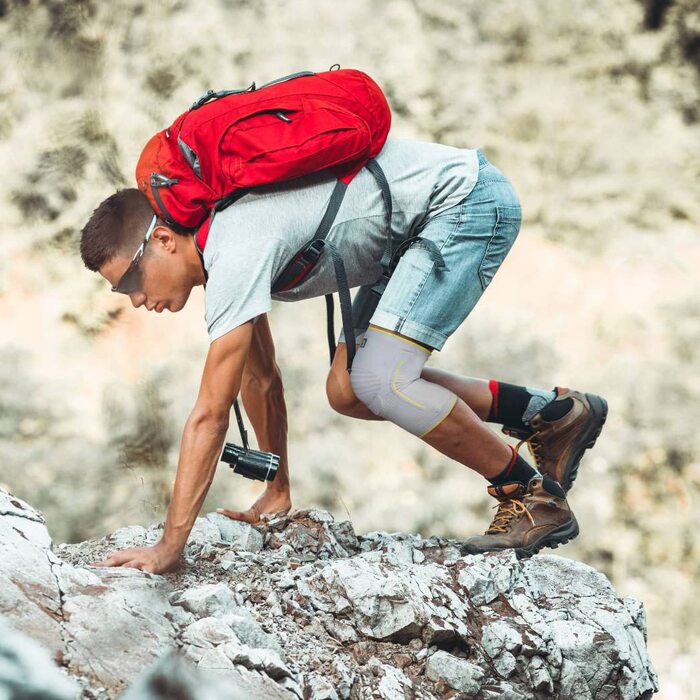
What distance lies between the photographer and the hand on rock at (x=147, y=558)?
232 cm

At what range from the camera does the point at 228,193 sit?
7.89 ft

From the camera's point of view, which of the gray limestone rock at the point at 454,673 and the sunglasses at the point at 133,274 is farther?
the sunglasses at the point at 133,274

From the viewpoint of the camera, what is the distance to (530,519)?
112 inches

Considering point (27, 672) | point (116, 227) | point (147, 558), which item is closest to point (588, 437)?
point (147, 558)

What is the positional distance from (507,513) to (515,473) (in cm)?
13

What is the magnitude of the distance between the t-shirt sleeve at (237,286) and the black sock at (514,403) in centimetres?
97

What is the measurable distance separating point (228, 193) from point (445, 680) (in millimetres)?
1332

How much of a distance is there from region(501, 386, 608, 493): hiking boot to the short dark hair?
4.43 feet

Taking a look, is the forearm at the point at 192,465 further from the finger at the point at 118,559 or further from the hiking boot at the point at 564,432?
the hiking boot at the point at 564,432

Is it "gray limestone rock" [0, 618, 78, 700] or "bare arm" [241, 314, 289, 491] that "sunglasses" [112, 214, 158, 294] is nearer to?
"bare arm" [241, 314, 289, 491]

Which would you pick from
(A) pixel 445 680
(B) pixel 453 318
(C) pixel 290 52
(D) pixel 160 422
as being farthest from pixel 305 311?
(D) pixel 160 422

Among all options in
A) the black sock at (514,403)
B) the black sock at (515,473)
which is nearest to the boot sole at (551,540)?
the black sock at (515,473)

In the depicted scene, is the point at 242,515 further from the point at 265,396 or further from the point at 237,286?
the point at 237,286

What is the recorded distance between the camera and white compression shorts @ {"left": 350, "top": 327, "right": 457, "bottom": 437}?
2594 millimetres
